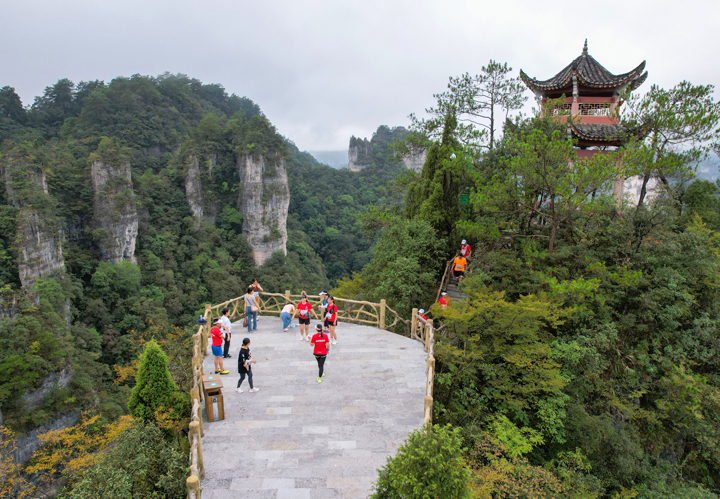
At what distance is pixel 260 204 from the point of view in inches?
1761

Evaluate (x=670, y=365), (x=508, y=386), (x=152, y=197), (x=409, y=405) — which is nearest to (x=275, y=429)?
(x=409, y=405)

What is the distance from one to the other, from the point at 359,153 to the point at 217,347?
85.0m

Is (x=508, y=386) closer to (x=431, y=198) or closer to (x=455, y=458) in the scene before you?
(x=455, y=458)

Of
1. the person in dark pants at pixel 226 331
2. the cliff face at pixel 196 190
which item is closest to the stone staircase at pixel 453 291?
the person in dark pants at pixel 226 331

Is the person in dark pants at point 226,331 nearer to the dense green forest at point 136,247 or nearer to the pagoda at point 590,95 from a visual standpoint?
the dense green forest at point 136,247

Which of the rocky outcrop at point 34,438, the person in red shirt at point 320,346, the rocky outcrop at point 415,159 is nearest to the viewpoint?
the person in red shirt at point 320,346

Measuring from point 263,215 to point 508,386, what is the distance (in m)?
39.6

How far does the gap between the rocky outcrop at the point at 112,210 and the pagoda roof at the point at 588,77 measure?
1231 inches

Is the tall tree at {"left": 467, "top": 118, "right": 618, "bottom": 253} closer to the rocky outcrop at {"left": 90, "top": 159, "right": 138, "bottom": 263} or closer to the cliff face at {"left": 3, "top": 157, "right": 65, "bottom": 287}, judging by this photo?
the cliff face at {"left": 3, "top": 157, "right": 65, "bottom": 287}

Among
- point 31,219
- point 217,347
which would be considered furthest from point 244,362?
point 31,219

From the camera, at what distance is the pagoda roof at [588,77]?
13242mm

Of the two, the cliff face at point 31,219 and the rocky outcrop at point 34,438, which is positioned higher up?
the cliff face at point 31,219

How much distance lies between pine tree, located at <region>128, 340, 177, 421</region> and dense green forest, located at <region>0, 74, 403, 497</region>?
0.21 m

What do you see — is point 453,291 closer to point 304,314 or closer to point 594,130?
point 304,314
